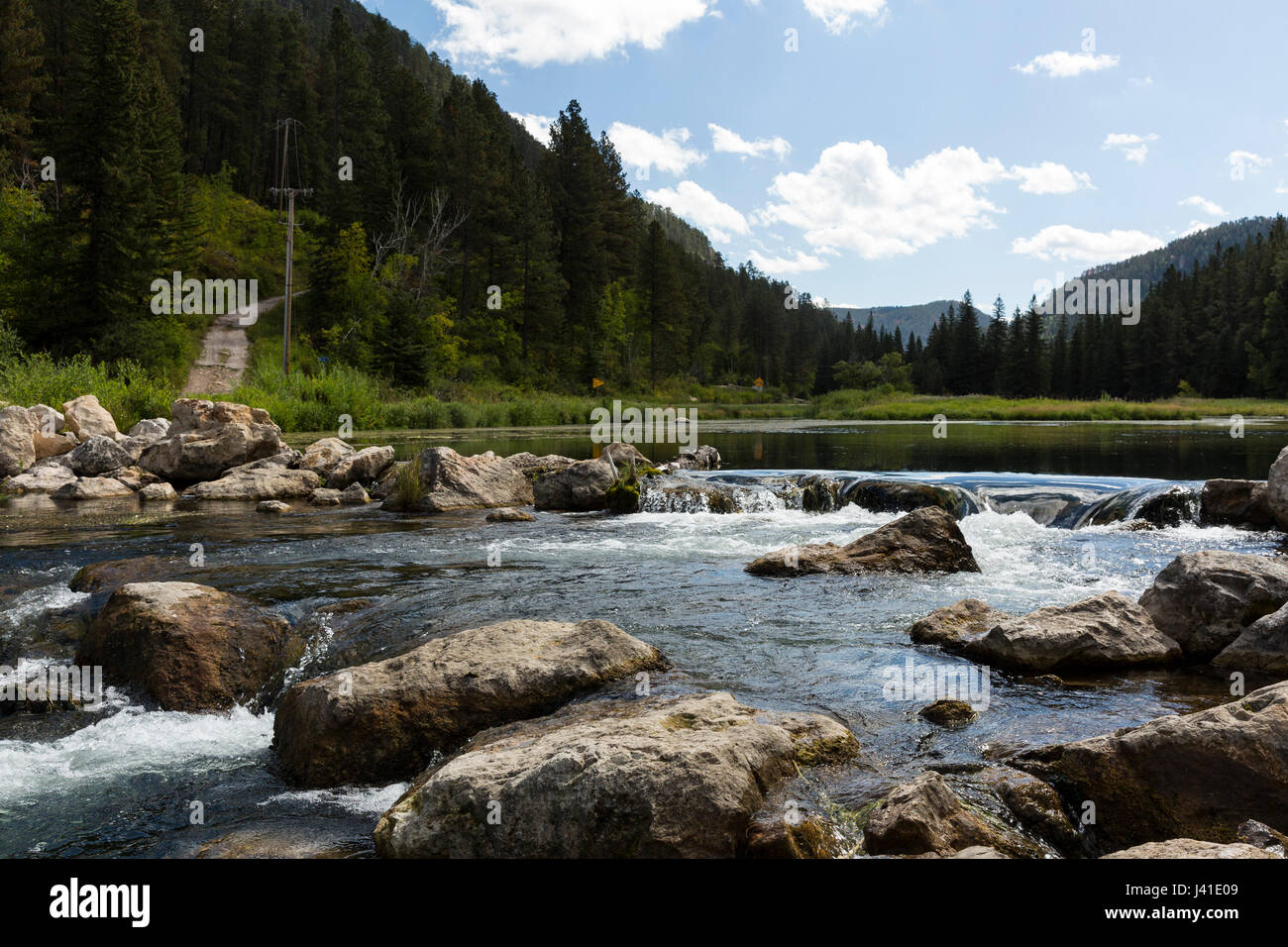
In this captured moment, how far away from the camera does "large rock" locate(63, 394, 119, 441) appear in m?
22.3

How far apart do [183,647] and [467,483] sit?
436 inches

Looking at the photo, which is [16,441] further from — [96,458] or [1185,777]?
[1185,777]

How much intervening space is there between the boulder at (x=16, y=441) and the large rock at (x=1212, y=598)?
76.6ft

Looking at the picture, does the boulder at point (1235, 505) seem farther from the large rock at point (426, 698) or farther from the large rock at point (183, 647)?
the large rock at point (183, 647)

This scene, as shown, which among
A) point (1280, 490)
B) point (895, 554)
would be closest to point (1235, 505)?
point (1280, 490)

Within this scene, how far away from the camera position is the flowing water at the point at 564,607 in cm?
503

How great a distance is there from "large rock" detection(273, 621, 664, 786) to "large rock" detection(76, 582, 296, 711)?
3.51 feet

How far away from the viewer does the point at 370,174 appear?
195ft

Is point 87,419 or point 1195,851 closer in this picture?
point 1195,851

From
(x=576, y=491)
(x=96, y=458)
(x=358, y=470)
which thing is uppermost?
(x=96, y=458)

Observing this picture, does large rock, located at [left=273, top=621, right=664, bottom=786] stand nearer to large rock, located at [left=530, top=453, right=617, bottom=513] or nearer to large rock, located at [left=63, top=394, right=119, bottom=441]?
large rock, located at [left=530, top=453, right=617, bottom=513]

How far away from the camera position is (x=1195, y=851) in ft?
10.8
